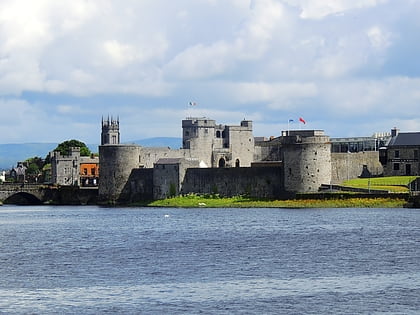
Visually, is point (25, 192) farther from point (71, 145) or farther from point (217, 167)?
point (71, 145)

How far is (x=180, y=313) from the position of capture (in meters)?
28.2

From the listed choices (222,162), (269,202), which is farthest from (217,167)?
(222,162)

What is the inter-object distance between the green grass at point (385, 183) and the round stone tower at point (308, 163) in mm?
1865

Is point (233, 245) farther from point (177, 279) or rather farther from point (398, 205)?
point (398, 205)

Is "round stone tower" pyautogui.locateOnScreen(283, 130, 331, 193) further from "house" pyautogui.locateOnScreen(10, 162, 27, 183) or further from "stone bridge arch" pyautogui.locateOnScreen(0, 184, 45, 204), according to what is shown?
"house" pyautogui.locateOnScreen(10, 162, 27, 183)

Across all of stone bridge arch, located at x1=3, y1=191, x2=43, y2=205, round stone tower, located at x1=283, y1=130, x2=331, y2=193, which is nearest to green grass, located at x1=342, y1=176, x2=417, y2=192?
round stone tower, located at x1=283, y1=130, x2=331, y2=193

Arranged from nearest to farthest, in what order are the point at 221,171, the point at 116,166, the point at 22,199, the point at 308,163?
the point at 308,163 < the point at 221,171 < the point at 116,166 < the point at 22,199

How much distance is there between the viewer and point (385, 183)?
239ft

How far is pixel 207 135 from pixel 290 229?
5165 cm

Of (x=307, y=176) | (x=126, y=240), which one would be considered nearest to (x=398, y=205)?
(x=307, y=176)

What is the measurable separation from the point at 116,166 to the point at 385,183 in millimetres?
20459

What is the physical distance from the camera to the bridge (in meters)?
90.1

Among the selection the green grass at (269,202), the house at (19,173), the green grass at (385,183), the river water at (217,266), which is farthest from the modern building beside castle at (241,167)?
the house at (19,173)

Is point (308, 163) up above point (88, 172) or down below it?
below
